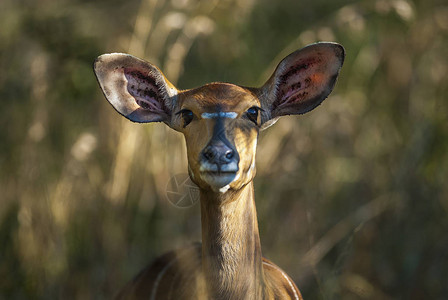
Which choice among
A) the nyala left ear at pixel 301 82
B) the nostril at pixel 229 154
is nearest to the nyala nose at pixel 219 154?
the nostril at pixel 229 154

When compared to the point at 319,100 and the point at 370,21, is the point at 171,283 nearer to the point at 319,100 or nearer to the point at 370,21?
the point at 319,100

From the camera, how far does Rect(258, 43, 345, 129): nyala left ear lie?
352cm

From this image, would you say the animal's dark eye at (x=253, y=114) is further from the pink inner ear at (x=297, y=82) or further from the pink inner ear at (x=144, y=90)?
the pink inner ear at (x=144, y=90)

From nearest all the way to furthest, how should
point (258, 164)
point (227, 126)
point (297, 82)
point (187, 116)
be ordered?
point (227, 126) → point (187, 116) → point (297, 82) → point (258, 164)

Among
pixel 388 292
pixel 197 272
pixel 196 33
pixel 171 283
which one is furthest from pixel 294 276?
pixel 196 33

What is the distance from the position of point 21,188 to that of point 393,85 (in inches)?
134

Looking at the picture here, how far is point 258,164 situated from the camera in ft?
17.8

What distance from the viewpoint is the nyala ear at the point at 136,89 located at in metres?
3.57

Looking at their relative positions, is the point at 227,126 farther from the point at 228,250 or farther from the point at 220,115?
the point at 228,250

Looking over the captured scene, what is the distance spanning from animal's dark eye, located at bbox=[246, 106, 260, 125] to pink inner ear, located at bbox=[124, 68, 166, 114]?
0.54 m

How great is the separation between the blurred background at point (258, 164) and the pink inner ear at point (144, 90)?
1332mm

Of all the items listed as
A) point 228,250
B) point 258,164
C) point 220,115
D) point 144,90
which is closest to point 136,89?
point 144,90

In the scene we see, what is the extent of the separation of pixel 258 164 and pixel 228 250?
7.13 feet

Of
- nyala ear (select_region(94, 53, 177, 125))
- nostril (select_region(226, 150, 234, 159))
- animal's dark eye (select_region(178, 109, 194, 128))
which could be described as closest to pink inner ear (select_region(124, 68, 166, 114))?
nyala ear (select_region(94, 53, 177, 125))
